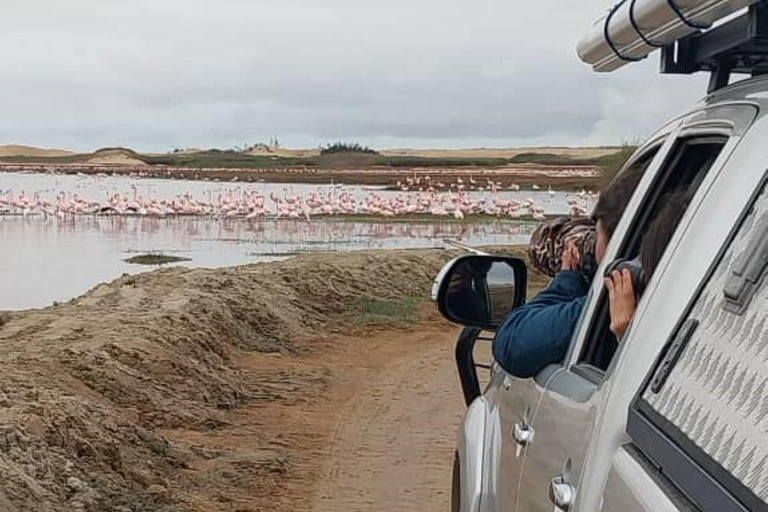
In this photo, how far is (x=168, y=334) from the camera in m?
12.1

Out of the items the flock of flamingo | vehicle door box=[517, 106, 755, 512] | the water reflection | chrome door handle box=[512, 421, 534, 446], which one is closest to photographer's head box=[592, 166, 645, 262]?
vehicle door box=[517, 106, 755, 512]

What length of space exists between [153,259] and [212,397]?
14947 millimetres

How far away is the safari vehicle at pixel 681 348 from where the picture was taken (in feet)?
6.12

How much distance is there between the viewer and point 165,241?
30.5m

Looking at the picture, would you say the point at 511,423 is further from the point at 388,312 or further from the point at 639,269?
the point at 388,312

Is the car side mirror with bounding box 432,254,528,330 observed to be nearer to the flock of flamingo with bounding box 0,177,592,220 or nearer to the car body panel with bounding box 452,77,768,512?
the car body panel with bounding box 452,77,768,512

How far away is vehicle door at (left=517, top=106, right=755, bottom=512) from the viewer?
8.46ft

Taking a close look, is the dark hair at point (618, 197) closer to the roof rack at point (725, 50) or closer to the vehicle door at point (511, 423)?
the vehicle door at point (511, 423)

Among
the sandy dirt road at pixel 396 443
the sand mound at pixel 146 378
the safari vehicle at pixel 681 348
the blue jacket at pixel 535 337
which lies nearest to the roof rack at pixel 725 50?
the safari vehicle at pixel 681 348

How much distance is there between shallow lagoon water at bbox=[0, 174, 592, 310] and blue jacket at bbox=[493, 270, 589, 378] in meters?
15.6

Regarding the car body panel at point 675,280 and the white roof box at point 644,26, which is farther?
the white roof box at point 644,26

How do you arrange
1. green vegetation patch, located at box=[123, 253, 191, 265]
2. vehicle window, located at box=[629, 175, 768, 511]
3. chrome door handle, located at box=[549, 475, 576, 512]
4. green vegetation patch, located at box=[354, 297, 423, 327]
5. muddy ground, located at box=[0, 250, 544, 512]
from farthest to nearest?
green vegetation patch, located at box=[123, 253, 191, 265] < green vegetation patch, located at box=[354, 297, 423, 327] < muddy ground, located at box=[0, 250, 544, 512] < chrome door handle, located at box=[549, 475, 576, 512] < vehicle window, located at box=[629, 175, 768, 511]

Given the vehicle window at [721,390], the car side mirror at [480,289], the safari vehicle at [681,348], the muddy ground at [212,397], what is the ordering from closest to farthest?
1. the vehicle window at [721,390]
2. the safari vehicle at [681,348]
3. the car side mirror at [480,289]
4. the muddy ground at [212,397]

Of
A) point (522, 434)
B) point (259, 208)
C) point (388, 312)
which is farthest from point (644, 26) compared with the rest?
point (259, 208)
